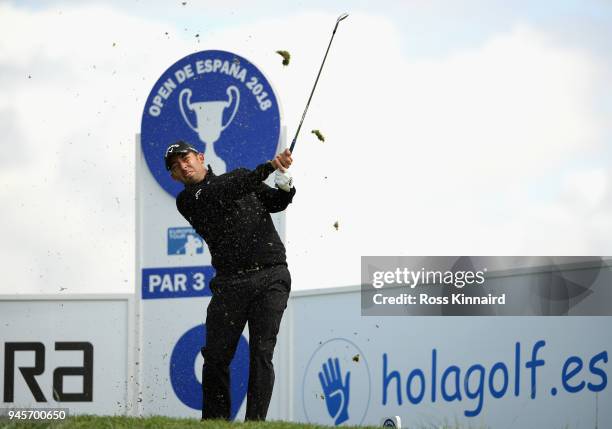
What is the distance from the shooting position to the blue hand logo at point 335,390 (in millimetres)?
9805

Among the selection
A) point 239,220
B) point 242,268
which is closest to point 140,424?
point 242,268

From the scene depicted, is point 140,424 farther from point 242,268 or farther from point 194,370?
point 194,370

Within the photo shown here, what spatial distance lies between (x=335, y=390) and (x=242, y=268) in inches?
83.8

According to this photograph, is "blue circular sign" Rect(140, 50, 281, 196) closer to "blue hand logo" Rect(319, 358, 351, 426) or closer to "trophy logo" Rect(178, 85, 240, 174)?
"trophy logo" Rect(178, 85, 240, 174)

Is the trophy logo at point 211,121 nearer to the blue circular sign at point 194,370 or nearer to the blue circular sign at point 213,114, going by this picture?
the blue circular sign at point 213,114

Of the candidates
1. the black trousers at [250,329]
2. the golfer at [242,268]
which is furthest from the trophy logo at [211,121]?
the black trousers at [250,329]

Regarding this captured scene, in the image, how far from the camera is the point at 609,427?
30.0 feet

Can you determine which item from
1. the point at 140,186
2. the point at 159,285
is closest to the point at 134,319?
the point at 159,285

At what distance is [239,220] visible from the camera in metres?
8.20

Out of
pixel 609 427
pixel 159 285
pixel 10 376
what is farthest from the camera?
pixel 10 376

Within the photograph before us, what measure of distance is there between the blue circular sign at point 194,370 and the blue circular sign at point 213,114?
1.22 metres

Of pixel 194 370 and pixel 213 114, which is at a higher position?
pixel 213 114

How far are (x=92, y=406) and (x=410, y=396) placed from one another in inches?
108

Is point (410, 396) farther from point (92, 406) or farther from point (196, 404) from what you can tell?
point (92, 406)
